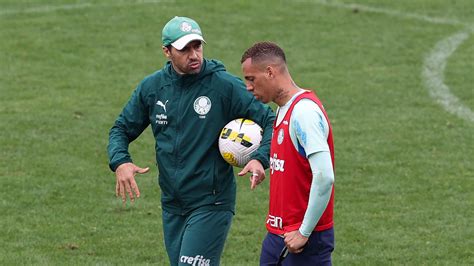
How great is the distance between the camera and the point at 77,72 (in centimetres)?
1830

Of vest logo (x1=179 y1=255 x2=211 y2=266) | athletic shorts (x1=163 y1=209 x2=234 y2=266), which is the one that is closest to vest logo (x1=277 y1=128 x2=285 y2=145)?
athletic shorts (x1=163 y1=209 x2=234 y2=266)

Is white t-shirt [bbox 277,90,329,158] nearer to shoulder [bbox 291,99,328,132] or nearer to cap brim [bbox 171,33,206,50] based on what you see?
shoulder [bbox 291,99,328,132]

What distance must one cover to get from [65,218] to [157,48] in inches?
330

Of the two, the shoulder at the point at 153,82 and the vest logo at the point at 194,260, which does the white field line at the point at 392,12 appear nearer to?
the shoulder at the point at 153,82

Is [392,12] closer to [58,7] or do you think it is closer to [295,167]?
[58,7]

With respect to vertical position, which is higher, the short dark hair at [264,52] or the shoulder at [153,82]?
the short dark hair at [264,52]

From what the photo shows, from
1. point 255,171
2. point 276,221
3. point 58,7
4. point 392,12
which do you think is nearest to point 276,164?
point 255,171

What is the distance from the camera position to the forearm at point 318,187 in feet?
22.1

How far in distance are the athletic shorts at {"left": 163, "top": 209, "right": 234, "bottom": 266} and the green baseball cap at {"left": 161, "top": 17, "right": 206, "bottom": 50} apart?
1221mm

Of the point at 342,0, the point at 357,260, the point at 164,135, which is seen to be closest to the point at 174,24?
the point at 164,135

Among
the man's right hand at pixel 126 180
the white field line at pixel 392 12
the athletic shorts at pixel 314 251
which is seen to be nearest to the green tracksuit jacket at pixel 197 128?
the man's right hand at pixel 126 180

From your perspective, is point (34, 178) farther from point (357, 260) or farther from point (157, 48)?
point (157, 48)

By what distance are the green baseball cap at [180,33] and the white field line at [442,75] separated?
8497mm

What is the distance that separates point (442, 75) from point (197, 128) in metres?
10.8
